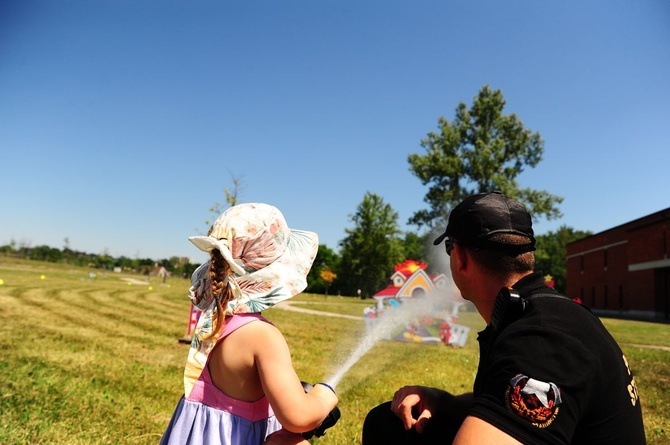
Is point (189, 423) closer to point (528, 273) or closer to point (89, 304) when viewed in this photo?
point (528, 273)

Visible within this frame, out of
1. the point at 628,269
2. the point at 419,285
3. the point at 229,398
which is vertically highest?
the point at 628,269

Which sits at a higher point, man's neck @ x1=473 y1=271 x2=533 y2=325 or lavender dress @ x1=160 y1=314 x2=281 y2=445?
man's neck @ x1=473 y1=271 x2=533 y2=325

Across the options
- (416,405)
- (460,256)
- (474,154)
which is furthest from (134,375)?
(474,154)

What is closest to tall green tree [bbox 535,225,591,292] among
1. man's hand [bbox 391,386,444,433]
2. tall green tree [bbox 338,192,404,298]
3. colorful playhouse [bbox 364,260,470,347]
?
tall green tree [bbox 338,192,404,298]

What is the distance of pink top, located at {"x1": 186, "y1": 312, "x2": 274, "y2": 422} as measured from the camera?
238 cm

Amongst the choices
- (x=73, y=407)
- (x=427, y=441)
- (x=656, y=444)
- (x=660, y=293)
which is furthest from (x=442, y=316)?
(x=660, y=293)

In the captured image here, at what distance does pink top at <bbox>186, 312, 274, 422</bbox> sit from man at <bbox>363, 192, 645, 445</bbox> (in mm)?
1096

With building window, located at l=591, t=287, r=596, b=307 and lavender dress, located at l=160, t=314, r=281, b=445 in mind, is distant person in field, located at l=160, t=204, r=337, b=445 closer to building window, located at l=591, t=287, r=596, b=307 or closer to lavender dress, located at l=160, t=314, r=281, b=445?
lavender dress, located at l=160, t=314, r=281, b=445

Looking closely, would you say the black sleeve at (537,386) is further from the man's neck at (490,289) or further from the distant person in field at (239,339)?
the distant person in field at (239,339)

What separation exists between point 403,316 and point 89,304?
12354 millimetres

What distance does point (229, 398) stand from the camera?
2402mm

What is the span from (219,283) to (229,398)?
579 mm

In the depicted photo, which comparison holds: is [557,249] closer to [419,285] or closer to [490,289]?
[419,285]

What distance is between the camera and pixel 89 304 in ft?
59.5
